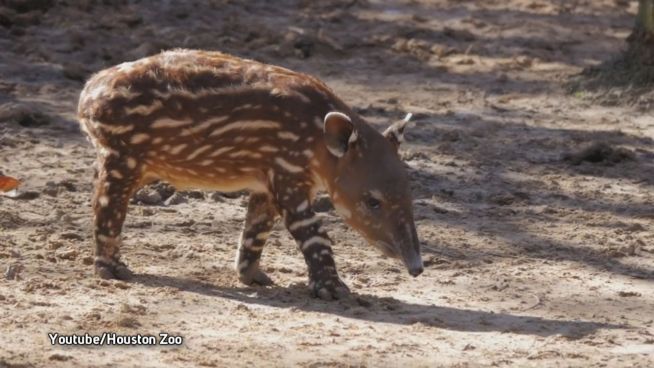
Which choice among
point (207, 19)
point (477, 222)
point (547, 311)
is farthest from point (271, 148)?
point (207, 19)

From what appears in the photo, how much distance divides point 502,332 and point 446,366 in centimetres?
73

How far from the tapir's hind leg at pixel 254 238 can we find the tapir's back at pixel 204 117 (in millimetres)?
260

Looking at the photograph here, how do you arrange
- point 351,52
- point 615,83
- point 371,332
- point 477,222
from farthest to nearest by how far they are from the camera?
point 351,52, point 615,83, point 477,222, point 371,332

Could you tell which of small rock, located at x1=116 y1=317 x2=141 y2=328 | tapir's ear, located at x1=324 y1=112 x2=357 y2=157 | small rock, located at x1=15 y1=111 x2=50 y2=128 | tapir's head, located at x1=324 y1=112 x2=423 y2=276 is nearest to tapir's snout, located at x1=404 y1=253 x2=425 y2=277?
tapir's head, located at x1=324 y1=112 x2=423 y2=276

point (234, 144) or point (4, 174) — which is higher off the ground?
point (234, 144)

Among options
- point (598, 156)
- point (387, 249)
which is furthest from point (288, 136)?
point (598, 156)

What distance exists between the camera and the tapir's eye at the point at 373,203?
27.5 ft

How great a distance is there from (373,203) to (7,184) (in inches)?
112

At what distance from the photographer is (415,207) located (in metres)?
10.7

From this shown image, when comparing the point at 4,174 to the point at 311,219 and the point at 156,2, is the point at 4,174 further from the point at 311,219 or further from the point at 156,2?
the point at 156,2

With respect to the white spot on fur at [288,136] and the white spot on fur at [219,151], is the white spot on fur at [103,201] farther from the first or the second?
the white spot on fur at [288,136]

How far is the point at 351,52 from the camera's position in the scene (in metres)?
15.4

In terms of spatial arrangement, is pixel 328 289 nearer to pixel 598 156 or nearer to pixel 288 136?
pixel 288 136

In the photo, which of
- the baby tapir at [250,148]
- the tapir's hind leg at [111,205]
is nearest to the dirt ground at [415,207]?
the tapir's hind leg at [111,205]
